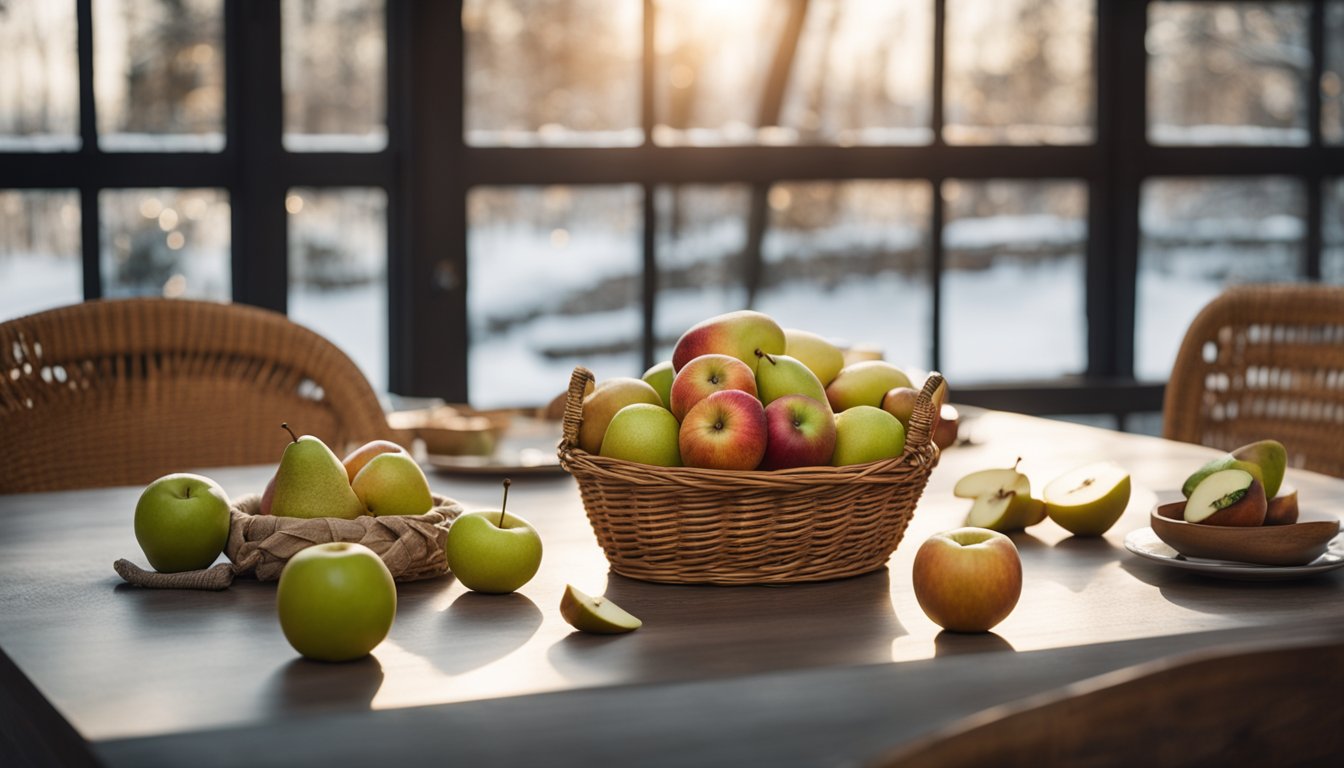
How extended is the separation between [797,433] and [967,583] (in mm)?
202

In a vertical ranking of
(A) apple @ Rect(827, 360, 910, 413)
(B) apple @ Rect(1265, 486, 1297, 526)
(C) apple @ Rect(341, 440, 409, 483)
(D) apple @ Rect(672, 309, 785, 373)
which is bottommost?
(B) apple @ Rect(1265, 486, 1297, 526)

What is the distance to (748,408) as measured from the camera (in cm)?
119

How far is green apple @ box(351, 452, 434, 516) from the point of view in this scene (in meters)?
1.28

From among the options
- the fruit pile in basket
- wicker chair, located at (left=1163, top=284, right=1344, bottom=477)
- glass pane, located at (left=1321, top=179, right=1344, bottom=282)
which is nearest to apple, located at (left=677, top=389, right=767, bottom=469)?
the fruit pile in basket

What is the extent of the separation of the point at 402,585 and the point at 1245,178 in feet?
10.0

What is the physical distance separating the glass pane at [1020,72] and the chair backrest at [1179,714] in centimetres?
296

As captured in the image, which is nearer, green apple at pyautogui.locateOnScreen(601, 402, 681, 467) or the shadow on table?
the shadow on table

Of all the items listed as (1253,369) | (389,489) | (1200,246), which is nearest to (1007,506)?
(389,489)

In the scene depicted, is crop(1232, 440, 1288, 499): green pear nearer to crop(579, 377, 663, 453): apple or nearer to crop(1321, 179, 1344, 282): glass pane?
crop(579, 377, 663, 453): apple

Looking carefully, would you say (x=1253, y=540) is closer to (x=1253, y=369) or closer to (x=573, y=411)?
(x=573, y=411)

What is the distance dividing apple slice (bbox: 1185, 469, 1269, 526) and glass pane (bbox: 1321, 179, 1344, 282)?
279cm

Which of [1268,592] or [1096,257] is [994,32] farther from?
[1268,592]

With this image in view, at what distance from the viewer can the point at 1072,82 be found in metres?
3.63

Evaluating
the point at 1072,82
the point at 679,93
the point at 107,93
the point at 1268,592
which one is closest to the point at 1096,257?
the point at 1072,82
